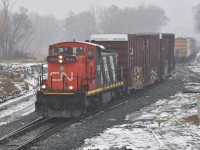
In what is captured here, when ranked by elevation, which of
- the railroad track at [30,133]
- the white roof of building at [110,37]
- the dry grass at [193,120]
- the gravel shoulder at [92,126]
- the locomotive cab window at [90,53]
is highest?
the white roof of building at [110,37]

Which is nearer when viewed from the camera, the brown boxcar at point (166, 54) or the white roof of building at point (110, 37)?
the white roof of building at point (110, 37)

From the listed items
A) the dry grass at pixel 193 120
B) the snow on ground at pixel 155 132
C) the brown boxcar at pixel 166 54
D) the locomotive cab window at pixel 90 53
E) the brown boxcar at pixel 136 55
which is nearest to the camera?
the snow on ground at pixel 155 132

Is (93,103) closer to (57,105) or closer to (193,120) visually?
(57,105)

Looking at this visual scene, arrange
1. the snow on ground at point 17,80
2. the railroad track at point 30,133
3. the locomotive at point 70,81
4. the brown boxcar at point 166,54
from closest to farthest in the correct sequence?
the railroad track at point 30,133 < the locomotive at point 70,81 < the snow on ground at point 17,80 < the brown boxcar at point 166,54

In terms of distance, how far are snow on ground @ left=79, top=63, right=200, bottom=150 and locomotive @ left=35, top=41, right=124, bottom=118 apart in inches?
77.4

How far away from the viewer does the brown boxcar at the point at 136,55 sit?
20359 mm

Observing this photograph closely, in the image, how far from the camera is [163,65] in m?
29.2

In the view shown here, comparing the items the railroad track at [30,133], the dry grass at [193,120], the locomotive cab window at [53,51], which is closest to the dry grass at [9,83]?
the locomotive cab window at [53,51]

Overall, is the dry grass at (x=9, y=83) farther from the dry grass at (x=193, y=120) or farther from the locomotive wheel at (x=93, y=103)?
the dry grass at (x=193, y=120)

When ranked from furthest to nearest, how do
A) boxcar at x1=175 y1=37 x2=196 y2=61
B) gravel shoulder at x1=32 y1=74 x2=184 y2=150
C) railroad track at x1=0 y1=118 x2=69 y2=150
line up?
boxcar at x1=175 y1=37 x2=196 y2=61 < railroad track at x1=0 y1=118 x2=69 y2=150 < gravel shoulder at x1=32 y1=74 x2=184 y2=150

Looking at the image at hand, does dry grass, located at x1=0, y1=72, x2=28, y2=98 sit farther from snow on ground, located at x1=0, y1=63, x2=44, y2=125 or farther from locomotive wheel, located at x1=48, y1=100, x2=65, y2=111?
locomotive wheel, located at x1=48, y1=100, x2=65, y2=111

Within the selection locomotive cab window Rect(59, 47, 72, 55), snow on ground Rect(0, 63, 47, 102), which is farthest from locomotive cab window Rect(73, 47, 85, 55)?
snow on ground Rect(0, 63, 47, 102)

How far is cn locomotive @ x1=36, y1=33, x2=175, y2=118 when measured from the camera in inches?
575

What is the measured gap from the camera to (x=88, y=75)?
50.8ft
